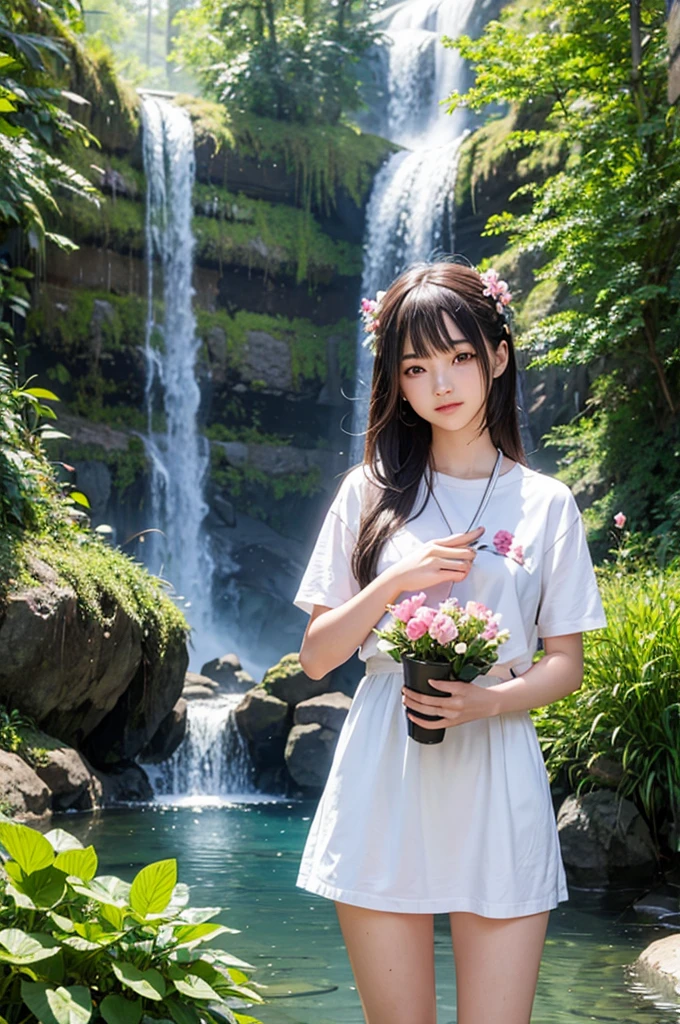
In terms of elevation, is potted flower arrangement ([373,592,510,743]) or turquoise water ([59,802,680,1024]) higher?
potted flower arrangement ([373,592,510,743])

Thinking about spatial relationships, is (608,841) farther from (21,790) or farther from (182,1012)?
(182,1012)

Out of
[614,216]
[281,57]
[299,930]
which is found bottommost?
[299,930]

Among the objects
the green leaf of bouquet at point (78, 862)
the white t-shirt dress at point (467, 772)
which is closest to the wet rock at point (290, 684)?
the green leaf of bouquet at point (78, 862)

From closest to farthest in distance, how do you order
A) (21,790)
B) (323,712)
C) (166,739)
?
(21,790) → (323,712) → (166,739)

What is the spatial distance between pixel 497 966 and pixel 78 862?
967mm

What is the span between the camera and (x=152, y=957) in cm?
232

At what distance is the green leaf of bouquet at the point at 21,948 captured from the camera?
212 cm

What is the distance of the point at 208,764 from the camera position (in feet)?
40.6

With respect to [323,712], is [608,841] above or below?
below

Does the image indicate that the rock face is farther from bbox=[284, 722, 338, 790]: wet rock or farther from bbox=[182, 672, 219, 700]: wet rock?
bbox=[182, 672, 219, 700]: wet rock

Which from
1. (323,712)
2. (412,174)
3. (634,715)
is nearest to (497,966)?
(634,715)

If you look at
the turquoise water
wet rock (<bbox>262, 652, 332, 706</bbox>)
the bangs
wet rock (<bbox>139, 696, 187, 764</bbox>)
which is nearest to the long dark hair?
the bangs

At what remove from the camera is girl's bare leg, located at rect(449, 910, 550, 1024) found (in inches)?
74.6

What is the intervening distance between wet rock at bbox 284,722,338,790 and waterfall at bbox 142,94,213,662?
7740 millimetres
